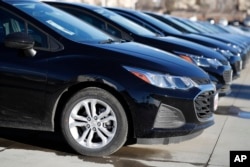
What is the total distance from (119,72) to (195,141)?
1570mm

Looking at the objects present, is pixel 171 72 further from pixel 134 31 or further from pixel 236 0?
pixel 236 0

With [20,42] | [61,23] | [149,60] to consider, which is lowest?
[149,60]

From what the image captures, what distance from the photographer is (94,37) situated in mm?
6117

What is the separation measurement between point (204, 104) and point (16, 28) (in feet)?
7.37

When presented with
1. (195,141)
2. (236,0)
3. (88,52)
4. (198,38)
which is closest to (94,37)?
(88,52)

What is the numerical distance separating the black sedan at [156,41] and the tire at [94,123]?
2.67 metres

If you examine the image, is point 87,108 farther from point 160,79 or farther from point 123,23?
point 123,23

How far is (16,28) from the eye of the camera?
18.9 ft

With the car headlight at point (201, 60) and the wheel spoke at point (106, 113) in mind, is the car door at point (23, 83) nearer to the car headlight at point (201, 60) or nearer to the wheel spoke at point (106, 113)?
the wheel spoke at point (106, 113)

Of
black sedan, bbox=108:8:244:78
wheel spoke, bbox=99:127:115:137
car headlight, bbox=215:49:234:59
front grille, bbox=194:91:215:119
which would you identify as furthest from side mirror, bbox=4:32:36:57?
car headlight, bbox=215:49:234:59

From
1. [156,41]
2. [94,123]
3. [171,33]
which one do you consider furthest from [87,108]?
[171,33]

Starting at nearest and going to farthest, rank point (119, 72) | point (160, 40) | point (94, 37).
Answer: point (119, 72) < point (94, 37) < point (160, 40)

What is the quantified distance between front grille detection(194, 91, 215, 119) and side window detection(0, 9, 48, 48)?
68.2 inches

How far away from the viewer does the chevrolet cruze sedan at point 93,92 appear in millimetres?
5230
